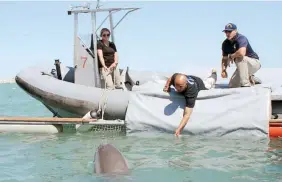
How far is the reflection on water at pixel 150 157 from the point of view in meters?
6.08

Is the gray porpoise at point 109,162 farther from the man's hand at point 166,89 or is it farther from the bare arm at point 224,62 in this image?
the bare arm at point 224,62

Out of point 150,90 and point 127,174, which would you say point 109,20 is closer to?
point 150,90

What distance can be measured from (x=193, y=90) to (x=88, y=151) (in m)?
2.37

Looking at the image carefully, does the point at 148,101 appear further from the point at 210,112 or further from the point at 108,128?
the point at 210,112

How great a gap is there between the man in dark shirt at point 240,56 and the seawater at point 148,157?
1.46 meters

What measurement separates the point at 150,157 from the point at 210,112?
6.72ft

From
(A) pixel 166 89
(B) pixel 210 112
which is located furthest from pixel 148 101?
(B) pixel 210 112

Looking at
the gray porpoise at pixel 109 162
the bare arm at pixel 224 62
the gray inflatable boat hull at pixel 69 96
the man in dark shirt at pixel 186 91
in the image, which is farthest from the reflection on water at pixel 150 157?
the bare arm at pixel 224 62

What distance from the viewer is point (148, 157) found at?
7.26 metres

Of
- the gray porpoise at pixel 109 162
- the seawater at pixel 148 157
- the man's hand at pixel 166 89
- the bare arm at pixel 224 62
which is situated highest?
the bare arm at pixel 224 62

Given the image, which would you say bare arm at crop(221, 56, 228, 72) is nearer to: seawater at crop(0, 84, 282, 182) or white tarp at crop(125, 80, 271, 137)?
white tarp at crop(125, 80, 271, 137)

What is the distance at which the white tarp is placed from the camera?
849 centimetres

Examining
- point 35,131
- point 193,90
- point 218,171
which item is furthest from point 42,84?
point 218,171

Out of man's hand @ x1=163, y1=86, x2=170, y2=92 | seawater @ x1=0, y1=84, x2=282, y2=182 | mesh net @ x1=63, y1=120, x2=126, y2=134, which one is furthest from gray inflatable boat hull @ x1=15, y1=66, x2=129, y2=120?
man's hand @ x1=163, y1=86, x2=170, y2=92
